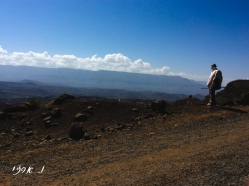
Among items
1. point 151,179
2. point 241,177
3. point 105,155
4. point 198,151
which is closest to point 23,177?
point 105,155

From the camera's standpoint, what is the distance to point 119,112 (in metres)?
14.2

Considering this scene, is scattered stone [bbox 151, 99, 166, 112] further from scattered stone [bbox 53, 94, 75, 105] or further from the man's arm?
scattered stone [bbox 53, 94, 75, 105]

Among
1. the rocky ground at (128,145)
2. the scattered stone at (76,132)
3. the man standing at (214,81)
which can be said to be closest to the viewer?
the rocky ground at (128,145)

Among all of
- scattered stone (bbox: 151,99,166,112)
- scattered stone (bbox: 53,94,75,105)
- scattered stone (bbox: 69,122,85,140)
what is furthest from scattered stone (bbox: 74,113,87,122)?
scattered stone (bbox: 151,99,166,112)

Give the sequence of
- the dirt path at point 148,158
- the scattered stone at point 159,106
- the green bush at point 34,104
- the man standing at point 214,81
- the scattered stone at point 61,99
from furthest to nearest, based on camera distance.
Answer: the green bush at point 34,104, the scattered stone at point 61,99, the man standing at point 214,81, the scattered stone at point 159,106, the dirt path at point 148,158

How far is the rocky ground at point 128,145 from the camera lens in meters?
6.66

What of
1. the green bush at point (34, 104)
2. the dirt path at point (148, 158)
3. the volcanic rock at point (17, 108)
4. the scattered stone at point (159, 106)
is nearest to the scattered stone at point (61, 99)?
the green bush at point (34, 104)

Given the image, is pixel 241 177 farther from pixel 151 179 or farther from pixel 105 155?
pixel 105 155

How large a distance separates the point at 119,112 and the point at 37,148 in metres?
5.51

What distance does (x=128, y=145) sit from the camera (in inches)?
374

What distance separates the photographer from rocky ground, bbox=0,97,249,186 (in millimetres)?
6664

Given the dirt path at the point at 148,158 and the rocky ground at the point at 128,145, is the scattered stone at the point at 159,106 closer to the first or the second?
the rocky ground at the point at 128,145

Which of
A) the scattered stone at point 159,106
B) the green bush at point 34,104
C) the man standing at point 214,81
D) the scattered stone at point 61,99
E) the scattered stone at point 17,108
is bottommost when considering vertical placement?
the scattered stone at point 17,108

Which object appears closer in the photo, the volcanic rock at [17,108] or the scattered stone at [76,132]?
the scattered stone at [76,132]
